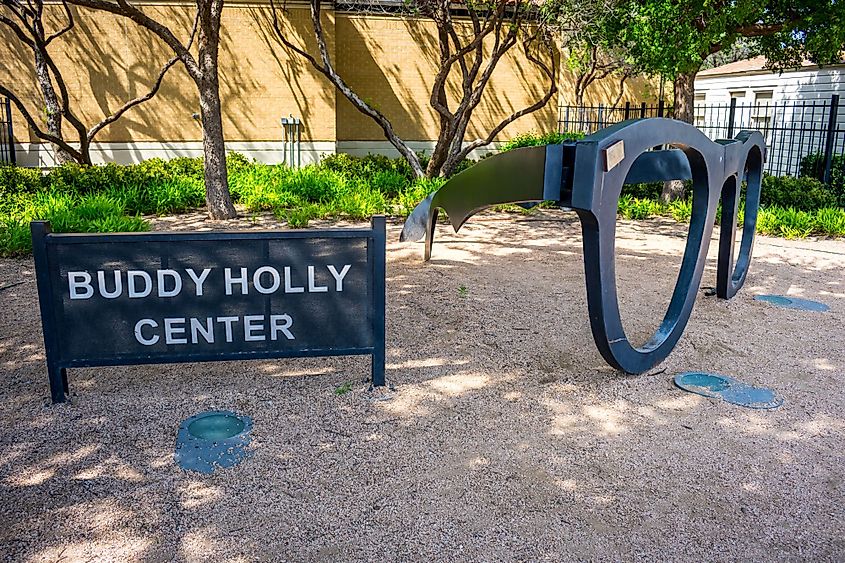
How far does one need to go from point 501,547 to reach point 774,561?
93 cm

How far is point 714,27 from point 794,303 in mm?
4950

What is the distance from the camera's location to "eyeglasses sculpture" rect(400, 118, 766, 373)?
3455 mm

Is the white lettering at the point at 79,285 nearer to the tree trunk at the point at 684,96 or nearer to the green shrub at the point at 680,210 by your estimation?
the green shrub at the point at 680,210

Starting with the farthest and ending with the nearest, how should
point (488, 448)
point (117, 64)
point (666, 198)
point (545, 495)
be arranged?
point (117, 64) < point (666, 198) < point (488, 448) < point (545, 495)

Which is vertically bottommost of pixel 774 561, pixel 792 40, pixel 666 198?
pixel 774 561

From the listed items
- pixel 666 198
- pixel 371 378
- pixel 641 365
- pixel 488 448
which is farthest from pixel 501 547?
pixel 666 198

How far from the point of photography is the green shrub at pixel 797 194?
1081cm

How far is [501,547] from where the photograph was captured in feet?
8.21

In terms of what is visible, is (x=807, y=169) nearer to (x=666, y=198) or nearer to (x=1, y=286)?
(x=666, y=198)

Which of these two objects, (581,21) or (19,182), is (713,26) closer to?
(581,21)

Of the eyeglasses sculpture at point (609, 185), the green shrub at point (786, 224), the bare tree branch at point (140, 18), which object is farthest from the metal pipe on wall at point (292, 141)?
the eyeglasses sculpture at point (609, 185)

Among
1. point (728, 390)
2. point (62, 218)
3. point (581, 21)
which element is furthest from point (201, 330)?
point (581, 21)

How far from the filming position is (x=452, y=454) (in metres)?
3.19

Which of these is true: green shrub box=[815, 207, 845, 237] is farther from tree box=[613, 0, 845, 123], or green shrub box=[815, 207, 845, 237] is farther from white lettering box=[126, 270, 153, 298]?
white lettering box=[126, 270, 153, 298]
